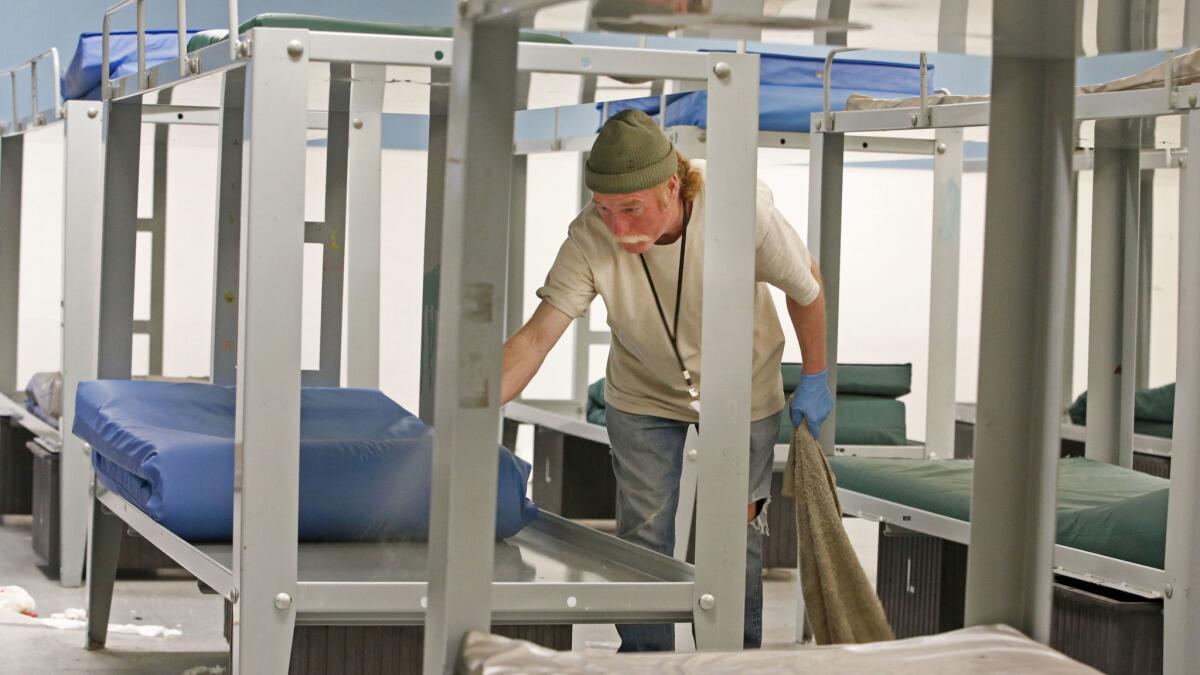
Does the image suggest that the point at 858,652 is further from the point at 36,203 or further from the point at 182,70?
the point at 36,203

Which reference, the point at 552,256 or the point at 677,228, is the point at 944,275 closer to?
the point at 677,228

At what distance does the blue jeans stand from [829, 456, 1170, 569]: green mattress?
407mm

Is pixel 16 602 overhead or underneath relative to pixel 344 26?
underneath

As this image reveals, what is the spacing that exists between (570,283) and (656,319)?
20 cm

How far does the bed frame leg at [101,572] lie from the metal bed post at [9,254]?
2.38 meters

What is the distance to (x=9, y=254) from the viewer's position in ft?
19.5

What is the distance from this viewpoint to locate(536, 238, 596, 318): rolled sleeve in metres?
2.70

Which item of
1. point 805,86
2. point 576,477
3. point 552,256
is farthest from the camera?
point 552,256

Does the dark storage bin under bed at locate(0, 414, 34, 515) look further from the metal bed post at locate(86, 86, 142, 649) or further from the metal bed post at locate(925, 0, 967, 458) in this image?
the metal bed post at locate(925, 0, 967, 458)

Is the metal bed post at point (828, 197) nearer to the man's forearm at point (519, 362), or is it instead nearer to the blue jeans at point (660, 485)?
the blue jeans at point (660, 485)

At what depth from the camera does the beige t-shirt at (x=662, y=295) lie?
107 inches

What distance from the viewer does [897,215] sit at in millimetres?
7312

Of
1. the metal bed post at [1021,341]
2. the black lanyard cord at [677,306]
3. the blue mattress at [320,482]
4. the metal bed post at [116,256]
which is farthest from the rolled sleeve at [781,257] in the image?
the metal bed post at [116,256]

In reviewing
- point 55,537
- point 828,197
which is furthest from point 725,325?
point 55,537
